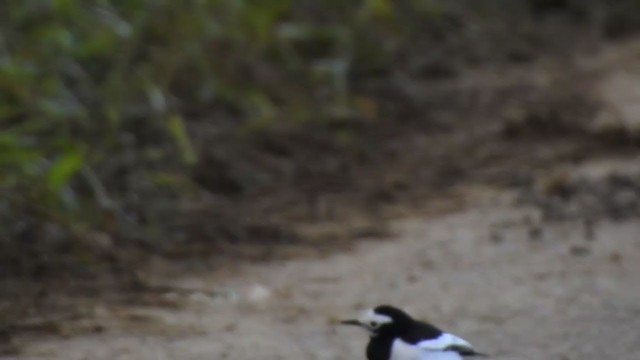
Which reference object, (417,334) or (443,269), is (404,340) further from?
(443,269)

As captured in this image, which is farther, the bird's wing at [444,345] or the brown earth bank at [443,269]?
the brown earth bank at [443,269]

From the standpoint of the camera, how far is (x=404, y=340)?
4602mm

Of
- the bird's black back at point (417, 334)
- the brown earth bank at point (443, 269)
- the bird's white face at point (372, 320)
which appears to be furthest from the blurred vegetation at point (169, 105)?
the bird's black back at point (417, 334)

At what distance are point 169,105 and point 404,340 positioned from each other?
3117mm

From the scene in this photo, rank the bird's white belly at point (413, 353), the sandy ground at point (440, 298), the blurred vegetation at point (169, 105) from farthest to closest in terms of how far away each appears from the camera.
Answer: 1. the blurred vegetation at point (169, 105)
2. the sandy ground at point (440, 298)
3. the bird's white belly at point (413, 353)

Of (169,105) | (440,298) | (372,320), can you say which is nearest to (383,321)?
Result: (372,320)

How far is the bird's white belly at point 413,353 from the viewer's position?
4555 mm

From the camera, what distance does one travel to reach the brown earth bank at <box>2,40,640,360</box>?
520 centimetres

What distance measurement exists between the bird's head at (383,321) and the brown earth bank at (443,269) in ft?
1.31

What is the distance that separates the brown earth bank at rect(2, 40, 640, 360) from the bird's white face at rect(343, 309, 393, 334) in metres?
0.39

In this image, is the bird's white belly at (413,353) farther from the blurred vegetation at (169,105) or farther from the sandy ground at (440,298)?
the blurred vegetation at (169,105)

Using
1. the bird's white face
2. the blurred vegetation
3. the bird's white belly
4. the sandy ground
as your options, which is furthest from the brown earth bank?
the bird's white belly

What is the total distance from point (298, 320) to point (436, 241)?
1347 mm

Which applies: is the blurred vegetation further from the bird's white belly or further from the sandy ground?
the bird's white belly
